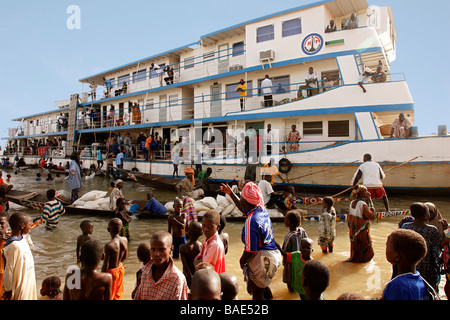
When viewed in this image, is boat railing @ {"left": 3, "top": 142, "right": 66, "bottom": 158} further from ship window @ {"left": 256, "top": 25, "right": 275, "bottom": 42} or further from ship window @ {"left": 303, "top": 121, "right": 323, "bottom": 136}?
ship window @ {"left": 303, "top": 121, "right": 323, "bottom": 136}

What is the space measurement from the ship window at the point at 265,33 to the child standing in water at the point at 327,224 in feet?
34.5

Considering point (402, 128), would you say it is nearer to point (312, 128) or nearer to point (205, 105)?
point (312, 128)

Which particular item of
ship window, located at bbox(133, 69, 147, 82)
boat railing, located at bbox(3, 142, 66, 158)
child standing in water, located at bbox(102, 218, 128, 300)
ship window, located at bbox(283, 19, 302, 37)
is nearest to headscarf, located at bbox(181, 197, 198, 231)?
child standing in water, located at bbox(102, 218, 128, 300)

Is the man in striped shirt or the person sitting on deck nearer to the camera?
the man in striped shirt

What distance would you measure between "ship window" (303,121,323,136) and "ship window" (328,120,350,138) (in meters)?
0.40

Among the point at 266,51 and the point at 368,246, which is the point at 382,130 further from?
the point at 368,246

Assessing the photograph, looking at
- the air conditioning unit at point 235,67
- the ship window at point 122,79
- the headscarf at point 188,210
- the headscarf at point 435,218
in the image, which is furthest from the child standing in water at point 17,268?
the ship window at point 122,79

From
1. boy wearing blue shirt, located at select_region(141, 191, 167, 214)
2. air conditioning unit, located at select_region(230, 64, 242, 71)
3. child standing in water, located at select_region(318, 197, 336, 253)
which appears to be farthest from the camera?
air conditioning unit, located at select_region(230, 64, 242, 71)

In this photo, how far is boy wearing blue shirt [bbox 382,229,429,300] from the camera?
182cm

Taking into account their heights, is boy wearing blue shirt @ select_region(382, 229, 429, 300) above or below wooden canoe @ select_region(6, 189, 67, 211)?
above

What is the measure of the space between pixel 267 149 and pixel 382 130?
455 centimetres
